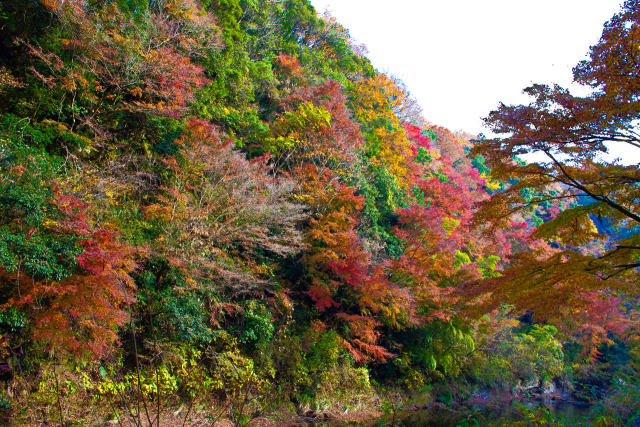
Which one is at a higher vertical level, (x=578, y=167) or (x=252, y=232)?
(x=578, y=167)

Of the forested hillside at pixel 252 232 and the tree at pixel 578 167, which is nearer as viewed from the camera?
the tree at pixel 578 167

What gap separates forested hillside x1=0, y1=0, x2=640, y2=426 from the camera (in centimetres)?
643

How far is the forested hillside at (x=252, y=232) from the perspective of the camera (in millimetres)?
6430

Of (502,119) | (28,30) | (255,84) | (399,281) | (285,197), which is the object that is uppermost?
(255,84)

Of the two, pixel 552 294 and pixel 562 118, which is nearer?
pixel 562 118

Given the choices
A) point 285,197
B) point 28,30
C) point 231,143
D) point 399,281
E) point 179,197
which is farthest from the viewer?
point 399,281

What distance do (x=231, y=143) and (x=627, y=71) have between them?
29.5 feet

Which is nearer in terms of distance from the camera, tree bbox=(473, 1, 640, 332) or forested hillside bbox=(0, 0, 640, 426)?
tree bbox=(473, 1, 640, 332)

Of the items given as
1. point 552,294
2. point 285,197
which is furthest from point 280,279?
point 552,294

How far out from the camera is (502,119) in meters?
6.61

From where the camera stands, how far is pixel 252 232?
10062 mm

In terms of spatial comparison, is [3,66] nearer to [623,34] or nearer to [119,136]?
[119,136]

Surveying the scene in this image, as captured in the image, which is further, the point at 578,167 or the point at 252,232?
the point at 252,232

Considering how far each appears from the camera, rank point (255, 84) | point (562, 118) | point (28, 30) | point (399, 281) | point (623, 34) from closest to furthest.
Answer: point (623, 34)
point (562, 118)
point (28, 30)
point (399, 281)
point (255, 84)
